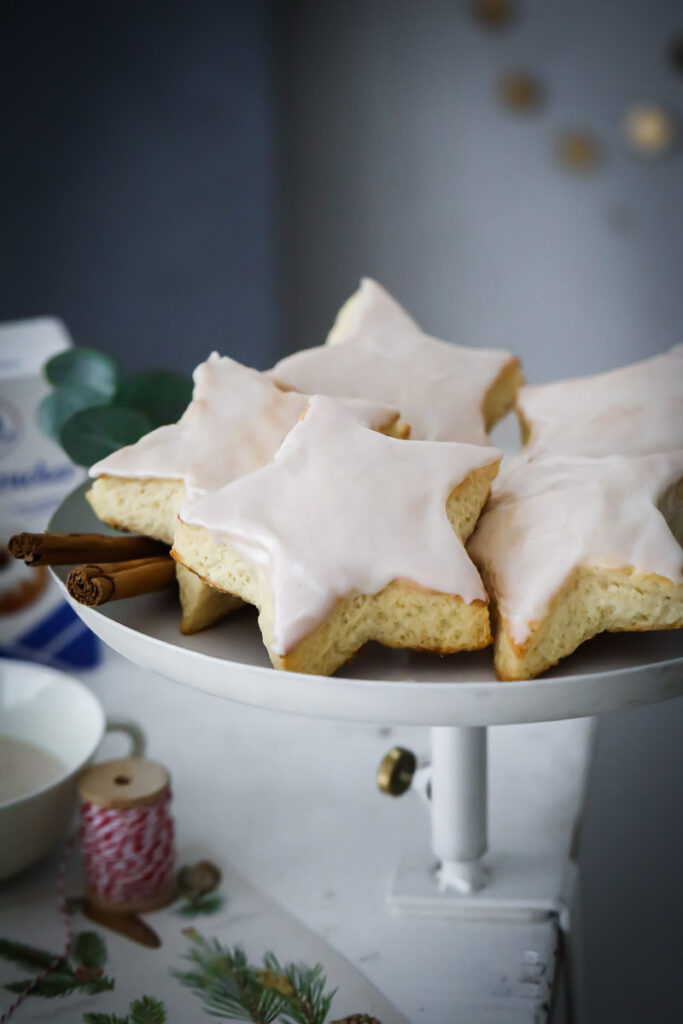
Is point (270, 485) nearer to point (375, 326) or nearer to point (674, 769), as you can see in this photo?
point (375, 326)

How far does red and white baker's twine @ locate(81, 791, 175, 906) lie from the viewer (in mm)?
726

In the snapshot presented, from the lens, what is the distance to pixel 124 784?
745 millimetres

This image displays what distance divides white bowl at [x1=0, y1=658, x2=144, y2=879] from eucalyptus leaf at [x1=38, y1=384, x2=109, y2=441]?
0.66 ft

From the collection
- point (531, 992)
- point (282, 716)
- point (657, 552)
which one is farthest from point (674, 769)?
point (657, 552)

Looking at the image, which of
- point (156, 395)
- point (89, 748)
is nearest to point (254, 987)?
point (89, 748)

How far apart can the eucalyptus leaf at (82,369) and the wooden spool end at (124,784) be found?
12.1 inches

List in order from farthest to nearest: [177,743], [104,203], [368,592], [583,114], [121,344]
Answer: [583,114], [121,344], [104,203], [177,743], [368,592]

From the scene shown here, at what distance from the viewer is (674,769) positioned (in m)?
1.46

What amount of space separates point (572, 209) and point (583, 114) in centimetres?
19

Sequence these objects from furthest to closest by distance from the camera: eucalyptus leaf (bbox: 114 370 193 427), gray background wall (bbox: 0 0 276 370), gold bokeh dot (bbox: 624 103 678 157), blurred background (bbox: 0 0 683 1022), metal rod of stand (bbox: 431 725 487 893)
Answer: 1. gold bokeh dot (bbox: 624 103 678 157)
2. blurred background (bbox: 0 0 683 1022)
3. gray background wall (bbox: 0 0 276 370)
4. eucalyptus leaf (bbox: 114 370 193 427)
5. metal rod of stand (bbox: 431 725 487 893)

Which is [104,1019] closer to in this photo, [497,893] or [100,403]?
[497,893]

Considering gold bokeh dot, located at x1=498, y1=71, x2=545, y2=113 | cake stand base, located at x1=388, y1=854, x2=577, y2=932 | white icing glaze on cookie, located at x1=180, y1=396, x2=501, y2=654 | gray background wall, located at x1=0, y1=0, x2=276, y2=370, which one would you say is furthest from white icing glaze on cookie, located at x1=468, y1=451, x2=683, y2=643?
gold bokeh dot, located at x1=498, y1=71, x2=545, y2=113

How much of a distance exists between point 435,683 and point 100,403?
1.60ft

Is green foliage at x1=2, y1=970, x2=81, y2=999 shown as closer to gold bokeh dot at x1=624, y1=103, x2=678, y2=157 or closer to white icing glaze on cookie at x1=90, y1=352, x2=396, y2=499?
white icing glaze on cookie at x1=90, y1=352, x2=396, y2=499
